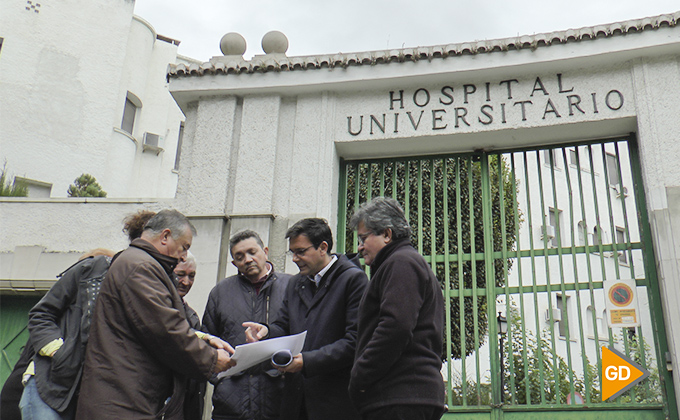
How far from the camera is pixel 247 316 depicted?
429 centimetres

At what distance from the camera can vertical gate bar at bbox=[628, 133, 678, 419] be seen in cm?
542

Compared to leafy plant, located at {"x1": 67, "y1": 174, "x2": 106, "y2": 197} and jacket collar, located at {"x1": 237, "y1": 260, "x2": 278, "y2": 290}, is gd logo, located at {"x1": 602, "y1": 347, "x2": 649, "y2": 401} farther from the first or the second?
leafy plant, located at {"x1": 67, "y1": 174, "x2": 106, "y2": 197}

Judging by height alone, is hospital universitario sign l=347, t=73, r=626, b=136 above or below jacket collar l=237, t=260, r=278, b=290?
above

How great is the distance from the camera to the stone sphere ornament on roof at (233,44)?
7418mm

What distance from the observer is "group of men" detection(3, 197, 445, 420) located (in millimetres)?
3072

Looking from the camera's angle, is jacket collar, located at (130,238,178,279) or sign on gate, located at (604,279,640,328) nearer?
jacket collar, located at (130,238,178,279)

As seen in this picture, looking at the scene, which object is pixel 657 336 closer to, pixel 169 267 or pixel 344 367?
pixel 344 367

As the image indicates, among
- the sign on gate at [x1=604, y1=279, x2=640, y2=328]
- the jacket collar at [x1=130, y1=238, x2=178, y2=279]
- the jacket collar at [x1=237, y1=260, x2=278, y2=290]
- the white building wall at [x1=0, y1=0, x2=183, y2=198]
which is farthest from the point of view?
the white building wall at [x1=0, y1=0, x2=183, y2=198]

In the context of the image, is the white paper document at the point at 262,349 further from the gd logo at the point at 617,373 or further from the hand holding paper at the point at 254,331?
the gd logo at the point at 617,373

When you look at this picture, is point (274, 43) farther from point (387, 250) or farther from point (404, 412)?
point (404, 412)

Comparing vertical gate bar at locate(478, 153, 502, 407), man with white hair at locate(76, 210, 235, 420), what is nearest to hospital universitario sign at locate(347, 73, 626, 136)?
vertical gate bar at locate(478, 153, 502, 407)

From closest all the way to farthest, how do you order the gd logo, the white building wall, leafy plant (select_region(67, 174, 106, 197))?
the gd logo
leafy plant (select_region(67, 174, 106, 197))
the white building wall

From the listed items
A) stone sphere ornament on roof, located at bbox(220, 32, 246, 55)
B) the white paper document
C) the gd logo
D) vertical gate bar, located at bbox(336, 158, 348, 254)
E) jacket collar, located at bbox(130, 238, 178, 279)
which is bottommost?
the gd logo

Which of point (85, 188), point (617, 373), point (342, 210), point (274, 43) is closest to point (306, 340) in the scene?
point (342, 210)
